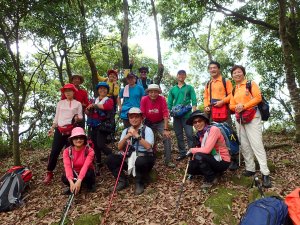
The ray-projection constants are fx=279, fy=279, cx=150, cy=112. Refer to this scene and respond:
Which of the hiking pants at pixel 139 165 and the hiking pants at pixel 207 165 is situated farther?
the hiking pants at pixel 139 165

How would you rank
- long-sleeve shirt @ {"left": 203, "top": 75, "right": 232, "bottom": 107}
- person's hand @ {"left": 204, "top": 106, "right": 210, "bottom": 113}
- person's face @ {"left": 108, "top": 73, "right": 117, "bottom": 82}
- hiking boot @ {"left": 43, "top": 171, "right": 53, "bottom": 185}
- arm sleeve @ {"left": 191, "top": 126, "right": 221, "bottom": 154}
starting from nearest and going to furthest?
1. arm sleeve @ {"left": 191, "top": 126, "right": 221, "bottom": 154}
2. long-sleeve shirt @ {"left": 203, "top": 75, "right": 232, "bottom": 107}
3. person's hand @ {"left": 204, "top": 106, "right": 210, "bottom": 113}
4. hiking boot @ {"left": 43, "top": 171, "right": 53, "bottom": 185}
5. person's face @ {"left": 108, "top": 73, "right": 117, "bottom": 82}

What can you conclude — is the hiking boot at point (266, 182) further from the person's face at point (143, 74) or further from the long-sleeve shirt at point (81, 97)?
the long-sleeve shirt at point (81, 97)

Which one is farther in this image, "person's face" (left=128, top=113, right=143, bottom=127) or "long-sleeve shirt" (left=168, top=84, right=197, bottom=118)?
"long-sleeve shirt" (left=168, top=84, right=197, bottom=118)

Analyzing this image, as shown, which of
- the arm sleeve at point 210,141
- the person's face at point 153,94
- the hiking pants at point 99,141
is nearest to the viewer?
the arm sleeve at point 210,141

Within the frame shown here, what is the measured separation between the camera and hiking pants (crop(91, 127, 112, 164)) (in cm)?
682

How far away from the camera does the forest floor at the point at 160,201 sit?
502 cm

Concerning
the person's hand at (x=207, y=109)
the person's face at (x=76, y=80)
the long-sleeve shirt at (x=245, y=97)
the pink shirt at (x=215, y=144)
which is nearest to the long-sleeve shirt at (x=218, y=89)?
the person's hand at (x=207, y=109)

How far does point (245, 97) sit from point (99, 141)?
3.55m

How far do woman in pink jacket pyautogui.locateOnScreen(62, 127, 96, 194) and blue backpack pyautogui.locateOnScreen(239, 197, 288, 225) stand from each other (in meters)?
3.29

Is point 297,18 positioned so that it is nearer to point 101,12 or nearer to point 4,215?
point 101,12

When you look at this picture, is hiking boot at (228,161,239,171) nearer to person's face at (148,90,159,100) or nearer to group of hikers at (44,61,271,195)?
group of hikers at (44,61,271,195)

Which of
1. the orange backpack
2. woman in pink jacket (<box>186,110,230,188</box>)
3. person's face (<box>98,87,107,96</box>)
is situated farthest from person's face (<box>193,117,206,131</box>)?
person's face (<box>98,87,107,96</box>)

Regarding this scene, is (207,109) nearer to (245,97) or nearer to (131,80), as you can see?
(245,97)

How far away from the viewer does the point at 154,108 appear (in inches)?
267
